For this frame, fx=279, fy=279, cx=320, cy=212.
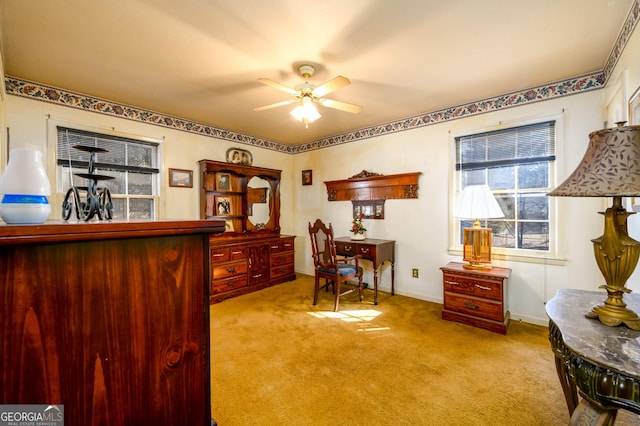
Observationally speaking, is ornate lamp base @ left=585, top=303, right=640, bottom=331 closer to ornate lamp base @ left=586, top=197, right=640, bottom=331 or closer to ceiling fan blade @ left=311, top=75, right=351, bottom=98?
ornate lamp base @ left=586, top=197, right=640, bottom=331

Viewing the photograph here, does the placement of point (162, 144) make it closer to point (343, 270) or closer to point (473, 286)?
point (343, 270)

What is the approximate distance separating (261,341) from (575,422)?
2.21 metres

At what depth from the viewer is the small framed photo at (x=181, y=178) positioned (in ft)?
12.4

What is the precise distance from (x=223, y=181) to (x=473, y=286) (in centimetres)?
360

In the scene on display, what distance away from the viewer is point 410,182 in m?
3.85

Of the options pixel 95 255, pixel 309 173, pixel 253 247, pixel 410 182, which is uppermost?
pixel 309 173

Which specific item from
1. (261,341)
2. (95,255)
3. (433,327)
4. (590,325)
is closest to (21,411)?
(95,255)

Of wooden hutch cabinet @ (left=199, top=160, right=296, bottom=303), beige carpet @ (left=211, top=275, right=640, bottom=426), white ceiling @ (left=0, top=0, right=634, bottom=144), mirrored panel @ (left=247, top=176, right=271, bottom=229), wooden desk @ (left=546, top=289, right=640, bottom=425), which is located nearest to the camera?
wooden desk @ (left=546, top=289, right=640, bottom=425)

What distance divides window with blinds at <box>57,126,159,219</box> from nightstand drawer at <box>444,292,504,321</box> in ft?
12.4

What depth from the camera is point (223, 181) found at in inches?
169

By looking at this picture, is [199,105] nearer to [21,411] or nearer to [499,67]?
[499,67]

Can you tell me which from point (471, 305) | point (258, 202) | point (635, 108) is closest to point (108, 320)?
point (635, 108)

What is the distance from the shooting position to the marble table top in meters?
0.91

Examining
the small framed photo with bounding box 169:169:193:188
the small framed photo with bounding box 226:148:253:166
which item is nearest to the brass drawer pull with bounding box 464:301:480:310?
the small framed photo with bounding box 226:148:253:166
